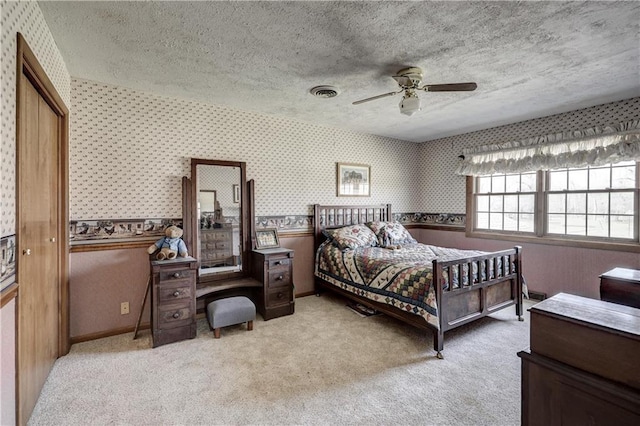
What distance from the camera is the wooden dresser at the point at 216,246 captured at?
3590 mm

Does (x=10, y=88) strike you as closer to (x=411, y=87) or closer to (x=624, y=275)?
(x=411, y=87)

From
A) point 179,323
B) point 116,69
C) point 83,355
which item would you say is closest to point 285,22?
point 116,69

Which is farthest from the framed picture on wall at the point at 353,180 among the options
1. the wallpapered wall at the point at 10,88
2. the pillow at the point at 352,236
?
the wallpapered wall at the point at 10,88

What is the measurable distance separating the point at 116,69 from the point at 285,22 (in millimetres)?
1735

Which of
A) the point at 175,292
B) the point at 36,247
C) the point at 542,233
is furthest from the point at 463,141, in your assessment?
the point at 36,247

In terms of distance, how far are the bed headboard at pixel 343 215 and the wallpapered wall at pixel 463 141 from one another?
1.04 metres

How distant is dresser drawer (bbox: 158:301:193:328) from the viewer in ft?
9.52

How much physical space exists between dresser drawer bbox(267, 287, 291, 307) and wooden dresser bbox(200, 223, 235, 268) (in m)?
0.65

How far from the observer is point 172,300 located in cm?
295

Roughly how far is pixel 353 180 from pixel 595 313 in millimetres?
3982

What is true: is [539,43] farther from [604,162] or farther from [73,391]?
A: [73,391]

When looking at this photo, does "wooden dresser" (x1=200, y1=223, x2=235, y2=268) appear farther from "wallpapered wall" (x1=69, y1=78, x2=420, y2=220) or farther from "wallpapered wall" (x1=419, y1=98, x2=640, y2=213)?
"wallpapered wall" (x1=419, y1=98, x2=640, y2=213)

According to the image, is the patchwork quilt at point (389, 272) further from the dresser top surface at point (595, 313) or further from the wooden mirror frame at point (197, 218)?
the dresser top surface at point (595, 313)

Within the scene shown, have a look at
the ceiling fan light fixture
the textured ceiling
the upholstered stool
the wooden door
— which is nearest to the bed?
the upholstered stool
